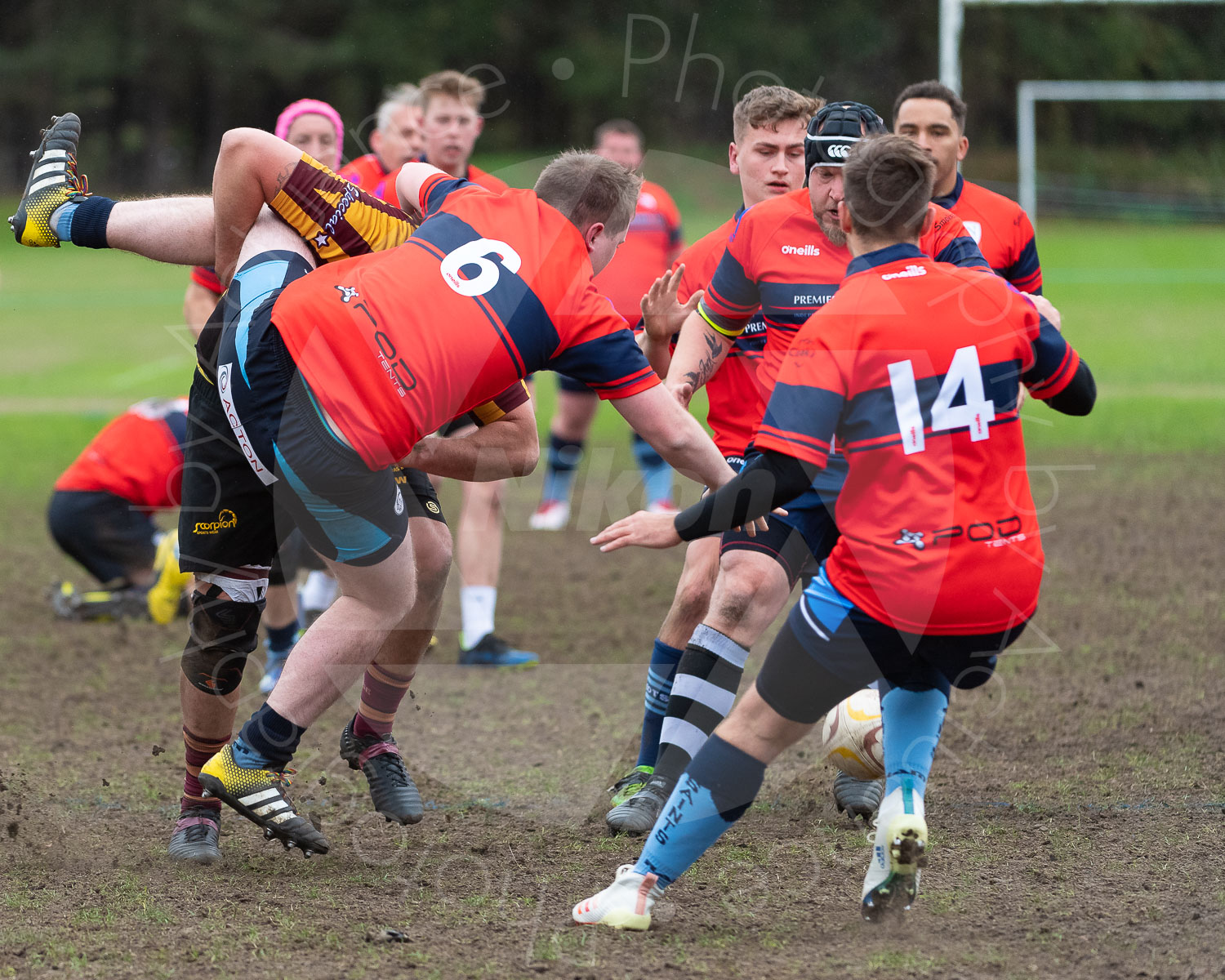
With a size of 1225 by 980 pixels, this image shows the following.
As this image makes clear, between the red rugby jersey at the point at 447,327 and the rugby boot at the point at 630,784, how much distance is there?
159cm

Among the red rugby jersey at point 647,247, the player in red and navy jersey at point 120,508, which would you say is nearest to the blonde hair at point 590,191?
the player in red and navy jersey at point 120,508

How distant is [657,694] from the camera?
486 centimetres

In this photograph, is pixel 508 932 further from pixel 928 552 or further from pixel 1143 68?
pixel 1143 68

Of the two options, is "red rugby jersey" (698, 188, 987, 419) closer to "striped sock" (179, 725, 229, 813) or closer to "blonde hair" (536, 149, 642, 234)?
"blonde hair" (536, 149, 642, 234)

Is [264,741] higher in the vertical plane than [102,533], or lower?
higher

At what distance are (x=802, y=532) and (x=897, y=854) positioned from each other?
4.23 feet

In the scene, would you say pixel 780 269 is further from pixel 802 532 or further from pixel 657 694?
pixel 657 694

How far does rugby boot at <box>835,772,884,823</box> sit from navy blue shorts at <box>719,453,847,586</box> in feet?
2.60

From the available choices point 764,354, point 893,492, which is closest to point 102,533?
point 764,354

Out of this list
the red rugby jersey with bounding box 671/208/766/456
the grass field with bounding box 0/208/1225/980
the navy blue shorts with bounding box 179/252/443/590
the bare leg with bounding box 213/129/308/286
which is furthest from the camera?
the red rugby jersey with bounding box 671/208/766/456

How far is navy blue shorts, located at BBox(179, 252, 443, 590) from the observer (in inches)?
150

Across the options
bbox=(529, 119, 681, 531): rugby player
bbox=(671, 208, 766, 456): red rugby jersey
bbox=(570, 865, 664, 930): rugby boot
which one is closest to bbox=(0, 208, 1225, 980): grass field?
bbox=(570, 865, 664, 930): rugby boot

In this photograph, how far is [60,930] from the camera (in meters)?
3.67

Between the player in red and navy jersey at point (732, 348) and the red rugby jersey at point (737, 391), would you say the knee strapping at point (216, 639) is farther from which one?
the red rugby jersey at point (737, 391)
